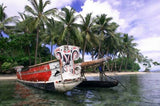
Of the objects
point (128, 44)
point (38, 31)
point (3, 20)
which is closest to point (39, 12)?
point (38, 31)

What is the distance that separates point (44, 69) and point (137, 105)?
8222 mm

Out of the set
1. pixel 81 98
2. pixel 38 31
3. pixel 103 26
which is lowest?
pixel 81 98

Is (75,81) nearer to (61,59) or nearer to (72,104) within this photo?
(61,59)

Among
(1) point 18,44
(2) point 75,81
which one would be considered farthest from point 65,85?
(1) point 18,44

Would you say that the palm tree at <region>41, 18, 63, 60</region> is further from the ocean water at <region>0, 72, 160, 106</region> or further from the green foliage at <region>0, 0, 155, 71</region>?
the ocean water at <region>0, 72, 160, 106</region>

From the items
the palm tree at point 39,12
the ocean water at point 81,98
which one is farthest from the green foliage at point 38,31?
the ocean water at point 81,98

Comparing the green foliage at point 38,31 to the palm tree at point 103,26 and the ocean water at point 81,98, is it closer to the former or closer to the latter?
the palm tree at point 103,26

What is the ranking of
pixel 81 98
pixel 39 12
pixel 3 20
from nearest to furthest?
1. pixel 81 98
2. pixel 39 12
3. pixel 3 20

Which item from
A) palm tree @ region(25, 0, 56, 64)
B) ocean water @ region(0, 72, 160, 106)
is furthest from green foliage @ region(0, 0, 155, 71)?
ocean water @ region(0, 72, 160, 106)

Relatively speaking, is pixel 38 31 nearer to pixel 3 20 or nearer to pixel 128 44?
pixel 3 20

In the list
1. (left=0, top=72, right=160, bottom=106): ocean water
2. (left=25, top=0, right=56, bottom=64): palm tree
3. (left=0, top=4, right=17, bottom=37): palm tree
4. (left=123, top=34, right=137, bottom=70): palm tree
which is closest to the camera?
(left=0, top=72, right=160, bottom=106): ocean water

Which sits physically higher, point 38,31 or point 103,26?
point 103,26

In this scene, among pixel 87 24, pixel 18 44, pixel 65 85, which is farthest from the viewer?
pixel 87 24

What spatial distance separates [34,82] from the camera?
14148 mm
